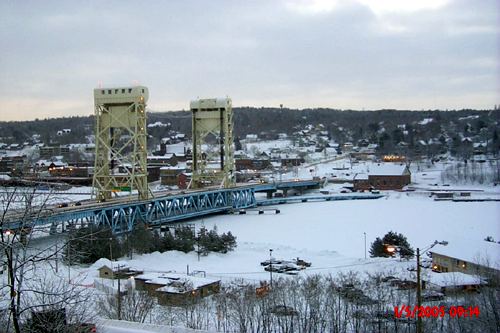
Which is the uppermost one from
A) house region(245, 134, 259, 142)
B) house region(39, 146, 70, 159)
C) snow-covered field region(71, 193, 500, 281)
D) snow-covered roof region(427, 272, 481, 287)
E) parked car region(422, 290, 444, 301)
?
house region(245, 134, 259, 142)

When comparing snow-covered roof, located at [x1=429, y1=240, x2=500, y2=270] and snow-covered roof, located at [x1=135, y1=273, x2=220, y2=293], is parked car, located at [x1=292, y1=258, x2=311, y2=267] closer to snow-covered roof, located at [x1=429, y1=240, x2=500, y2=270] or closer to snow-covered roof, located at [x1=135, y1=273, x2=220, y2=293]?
snow-covered roof, located at [x1=429, y1=240, x2=500, y2=270]

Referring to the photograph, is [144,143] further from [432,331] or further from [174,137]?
[174,137]

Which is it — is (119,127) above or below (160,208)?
above

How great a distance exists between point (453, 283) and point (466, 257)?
394 centimetres

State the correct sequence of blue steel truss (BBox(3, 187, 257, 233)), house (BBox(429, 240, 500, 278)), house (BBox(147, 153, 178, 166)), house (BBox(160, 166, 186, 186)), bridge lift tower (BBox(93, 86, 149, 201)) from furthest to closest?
house (BBox(147, 153, 178, 166))
house (BBox(160, 166, 186, 186))
bridge lift tower (BBox(93, 86, 149, 201))
blue steel truss (BBox(3, 187, 257, 233))
house (BBox(429, 240, 500, 278))

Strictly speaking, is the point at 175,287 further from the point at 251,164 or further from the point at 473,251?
the point at 251,164

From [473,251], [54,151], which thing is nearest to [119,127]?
[473,251]

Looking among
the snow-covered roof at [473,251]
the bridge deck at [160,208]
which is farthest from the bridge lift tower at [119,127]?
the snow-covered roof at [473,251]

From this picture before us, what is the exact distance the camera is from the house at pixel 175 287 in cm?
1584

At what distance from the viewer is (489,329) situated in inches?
455

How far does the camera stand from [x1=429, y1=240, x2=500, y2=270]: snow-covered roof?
18547mm

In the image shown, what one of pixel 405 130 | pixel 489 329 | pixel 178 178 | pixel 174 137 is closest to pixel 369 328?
pixel 489 329

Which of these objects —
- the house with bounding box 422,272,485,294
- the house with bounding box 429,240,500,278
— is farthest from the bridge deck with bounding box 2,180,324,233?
the house with bounding box 429,240,500,278

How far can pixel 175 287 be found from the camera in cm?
1655
